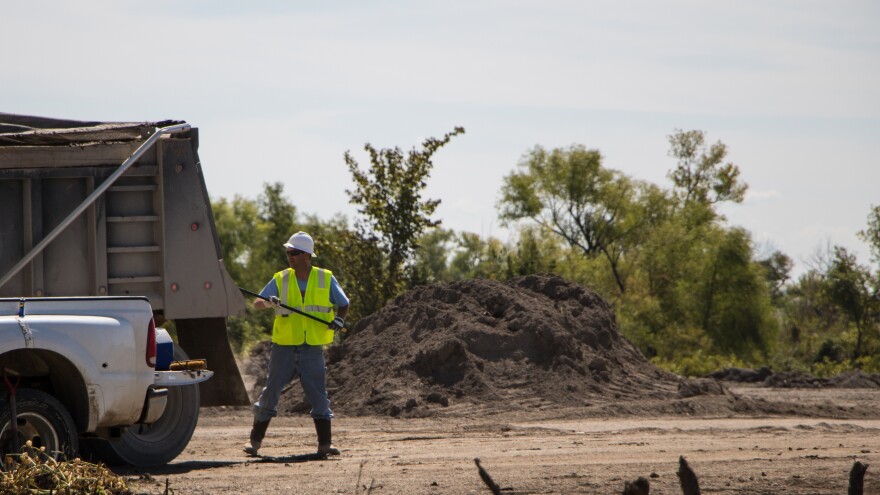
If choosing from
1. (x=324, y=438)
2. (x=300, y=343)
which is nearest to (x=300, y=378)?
(x=300, y=343)

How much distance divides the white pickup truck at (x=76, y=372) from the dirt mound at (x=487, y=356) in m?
7.14

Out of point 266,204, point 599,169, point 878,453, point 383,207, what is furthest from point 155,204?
point 266,204

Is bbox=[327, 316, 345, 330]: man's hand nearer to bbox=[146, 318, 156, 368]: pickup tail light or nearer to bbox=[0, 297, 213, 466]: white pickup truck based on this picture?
bbox=[0, 297, 213, 466]: white pickup truck

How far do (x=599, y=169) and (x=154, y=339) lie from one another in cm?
4854

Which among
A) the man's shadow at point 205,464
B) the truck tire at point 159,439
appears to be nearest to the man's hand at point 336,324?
the man's shadow at point 205,464

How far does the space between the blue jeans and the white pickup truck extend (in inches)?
63.4

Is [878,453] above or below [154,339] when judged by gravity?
below

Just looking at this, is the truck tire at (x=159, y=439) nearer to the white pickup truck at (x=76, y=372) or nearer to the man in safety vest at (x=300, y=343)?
the white pickup truck at (x=76, y=372)

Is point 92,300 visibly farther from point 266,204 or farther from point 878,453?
point 266,204

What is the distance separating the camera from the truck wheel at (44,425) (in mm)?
8523

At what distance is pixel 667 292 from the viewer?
154 ft

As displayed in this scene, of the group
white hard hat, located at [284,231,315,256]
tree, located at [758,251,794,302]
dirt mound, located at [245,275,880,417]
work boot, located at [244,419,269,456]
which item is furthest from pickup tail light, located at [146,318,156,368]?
tree, located at [758,251,794,302]

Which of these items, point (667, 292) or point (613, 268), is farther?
point (613, 268)

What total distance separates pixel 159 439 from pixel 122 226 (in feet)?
6.09
